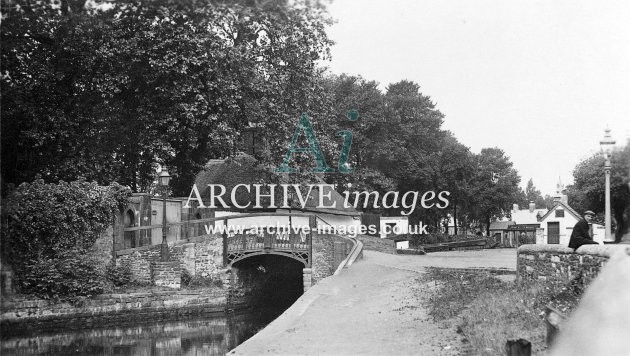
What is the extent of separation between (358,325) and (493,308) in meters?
2.52

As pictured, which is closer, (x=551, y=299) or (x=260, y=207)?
(x=551, y=299)

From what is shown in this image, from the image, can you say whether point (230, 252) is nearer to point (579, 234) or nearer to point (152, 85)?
point (152, 85)

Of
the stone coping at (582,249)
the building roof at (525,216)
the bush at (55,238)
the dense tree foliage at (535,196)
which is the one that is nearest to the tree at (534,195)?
the dense tree foliage at (535,196)

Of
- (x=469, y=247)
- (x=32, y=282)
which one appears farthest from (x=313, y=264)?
(x=469, y=247)

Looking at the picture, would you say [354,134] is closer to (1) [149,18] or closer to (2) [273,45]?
(2) [273,45]

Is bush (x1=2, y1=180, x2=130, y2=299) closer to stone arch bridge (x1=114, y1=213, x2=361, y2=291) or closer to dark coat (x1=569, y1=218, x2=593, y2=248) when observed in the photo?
stone arch bridge (x1=114, y1=213, x2=361, y2=291)

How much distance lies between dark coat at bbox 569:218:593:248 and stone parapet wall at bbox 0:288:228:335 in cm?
1433

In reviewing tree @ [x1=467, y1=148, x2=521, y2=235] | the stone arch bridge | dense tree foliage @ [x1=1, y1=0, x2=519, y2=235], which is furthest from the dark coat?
tree @ [x1=467, y1=148, x2=521, y2=235]

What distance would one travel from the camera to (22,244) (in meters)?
19.5

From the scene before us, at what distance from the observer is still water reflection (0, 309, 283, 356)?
16.1m

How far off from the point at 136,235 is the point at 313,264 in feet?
23.6

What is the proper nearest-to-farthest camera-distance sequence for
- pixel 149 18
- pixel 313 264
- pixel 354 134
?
pixel 149 18 → pixel 313 264 → pixel 354 134

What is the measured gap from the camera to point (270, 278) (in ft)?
89.9

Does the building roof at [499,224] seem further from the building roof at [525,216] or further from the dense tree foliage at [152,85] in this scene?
the dense tree foliage at [152,85]
